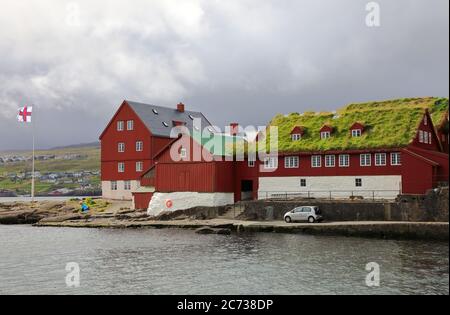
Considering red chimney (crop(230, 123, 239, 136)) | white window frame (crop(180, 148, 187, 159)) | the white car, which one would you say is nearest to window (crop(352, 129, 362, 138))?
the white car

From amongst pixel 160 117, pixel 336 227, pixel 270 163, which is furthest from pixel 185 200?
pixel 160 117

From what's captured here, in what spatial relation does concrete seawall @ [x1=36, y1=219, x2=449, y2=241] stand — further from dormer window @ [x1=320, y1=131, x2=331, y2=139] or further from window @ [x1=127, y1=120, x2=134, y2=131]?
window @ [x1=127, y1=120, x2=134, y2=131]

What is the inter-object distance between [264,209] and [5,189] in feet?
576

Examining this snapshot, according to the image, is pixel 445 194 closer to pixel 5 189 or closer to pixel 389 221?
pixel 389 221

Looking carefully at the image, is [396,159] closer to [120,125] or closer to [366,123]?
[366,123]

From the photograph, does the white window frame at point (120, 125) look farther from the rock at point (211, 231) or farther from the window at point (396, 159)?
the window at point (396, 159)

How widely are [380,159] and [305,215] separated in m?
9.97

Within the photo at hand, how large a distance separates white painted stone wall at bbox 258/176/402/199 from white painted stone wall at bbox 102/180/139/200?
2387cm

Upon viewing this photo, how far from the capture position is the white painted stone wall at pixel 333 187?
154ft

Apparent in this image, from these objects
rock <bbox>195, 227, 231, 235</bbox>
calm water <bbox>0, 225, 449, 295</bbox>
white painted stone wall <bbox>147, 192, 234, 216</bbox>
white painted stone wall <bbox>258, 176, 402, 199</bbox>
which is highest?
white painted stone wall <bbox>258, 176, 402, 199</bbox>

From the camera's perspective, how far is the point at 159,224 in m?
49.0

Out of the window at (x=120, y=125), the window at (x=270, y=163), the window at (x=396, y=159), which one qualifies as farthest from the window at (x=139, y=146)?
the window at (x=396, y=159)

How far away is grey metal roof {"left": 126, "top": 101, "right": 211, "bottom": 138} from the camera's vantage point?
73438 millimetres

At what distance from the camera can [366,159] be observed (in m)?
48.5
